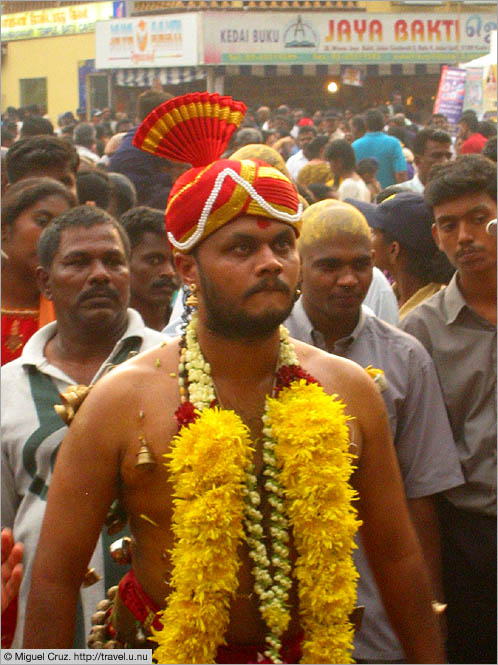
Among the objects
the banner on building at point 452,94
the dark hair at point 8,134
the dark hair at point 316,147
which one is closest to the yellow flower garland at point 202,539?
the dark hair at point 316,147

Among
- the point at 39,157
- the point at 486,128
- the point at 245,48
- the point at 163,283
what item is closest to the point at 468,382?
the point at 163,283

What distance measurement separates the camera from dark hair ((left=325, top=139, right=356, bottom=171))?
9305 millimetres

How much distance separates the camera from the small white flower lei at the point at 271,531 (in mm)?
2654

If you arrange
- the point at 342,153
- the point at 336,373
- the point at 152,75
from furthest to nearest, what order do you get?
the point at 152,75, the point at 342,153, the point at 336,373

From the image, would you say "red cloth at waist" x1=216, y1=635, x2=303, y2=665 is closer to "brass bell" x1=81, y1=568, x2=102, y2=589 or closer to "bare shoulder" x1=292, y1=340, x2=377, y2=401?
"brass bell" x1=81, y1=568, x2=102, y2=589

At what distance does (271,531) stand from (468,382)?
125cm

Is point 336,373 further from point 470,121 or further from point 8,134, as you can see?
point 8,134

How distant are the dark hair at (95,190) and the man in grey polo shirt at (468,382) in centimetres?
264

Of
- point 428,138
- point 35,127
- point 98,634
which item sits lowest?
point 98,634

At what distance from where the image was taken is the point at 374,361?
3.62 metres

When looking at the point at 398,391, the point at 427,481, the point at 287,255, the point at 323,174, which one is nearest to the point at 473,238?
the point at 398,391

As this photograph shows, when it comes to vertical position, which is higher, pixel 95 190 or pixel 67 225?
pixel 95 190

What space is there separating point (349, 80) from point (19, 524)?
21.5m

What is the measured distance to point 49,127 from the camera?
936 cm
